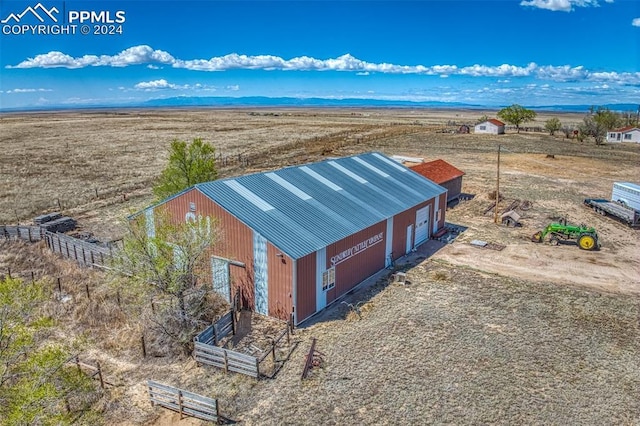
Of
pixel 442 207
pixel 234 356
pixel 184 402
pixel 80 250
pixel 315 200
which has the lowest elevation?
pixel 184 402

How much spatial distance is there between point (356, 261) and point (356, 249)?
652 millimetres

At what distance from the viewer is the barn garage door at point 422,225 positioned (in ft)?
95.8

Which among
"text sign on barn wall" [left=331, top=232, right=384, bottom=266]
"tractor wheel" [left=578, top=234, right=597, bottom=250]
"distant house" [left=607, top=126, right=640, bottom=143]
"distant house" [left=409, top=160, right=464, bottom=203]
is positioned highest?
"distant house" [left=607, top=126, right=640, bottom=143]

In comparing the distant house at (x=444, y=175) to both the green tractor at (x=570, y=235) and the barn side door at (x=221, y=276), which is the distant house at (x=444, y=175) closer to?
the green tractor at (x=570, y=235)

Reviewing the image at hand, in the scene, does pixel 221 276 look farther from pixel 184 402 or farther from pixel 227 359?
pixel 184 402

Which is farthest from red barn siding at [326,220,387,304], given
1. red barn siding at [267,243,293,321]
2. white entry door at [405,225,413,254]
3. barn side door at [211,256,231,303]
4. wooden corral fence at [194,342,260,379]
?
wooden corral fence at [194,342,260,379]

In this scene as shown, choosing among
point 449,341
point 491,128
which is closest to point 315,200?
point 449,341

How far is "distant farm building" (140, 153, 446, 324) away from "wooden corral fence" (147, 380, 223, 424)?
597cm

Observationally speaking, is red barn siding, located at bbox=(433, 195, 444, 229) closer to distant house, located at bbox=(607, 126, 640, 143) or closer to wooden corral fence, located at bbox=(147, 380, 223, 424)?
wooden corral fence, located at bbox=(147, 380, 223, 424)

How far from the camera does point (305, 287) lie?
1936cm

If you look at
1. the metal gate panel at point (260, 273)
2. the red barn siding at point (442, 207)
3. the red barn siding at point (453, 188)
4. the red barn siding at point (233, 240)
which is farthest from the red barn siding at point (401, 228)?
the red barn siding at point (453, 188)

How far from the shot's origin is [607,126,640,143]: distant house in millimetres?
89312

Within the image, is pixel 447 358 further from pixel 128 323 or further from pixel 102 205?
pixel 102 205

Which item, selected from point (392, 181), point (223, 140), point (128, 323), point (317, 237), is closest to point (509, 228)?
point (392, 181)
